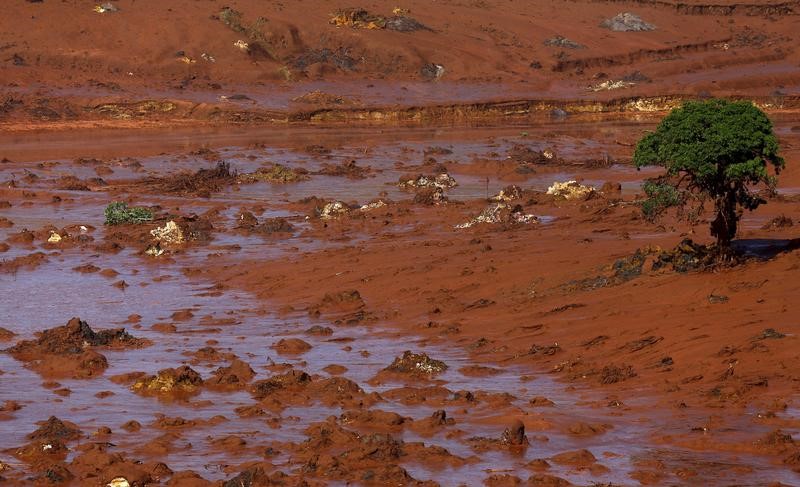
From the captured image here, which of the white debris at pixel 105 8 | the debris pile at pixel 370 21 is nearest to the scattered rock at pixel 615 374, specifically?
the white debris at pixel 105 8

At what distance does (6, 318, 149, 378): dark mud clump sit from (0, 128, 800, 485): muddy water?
0.17m

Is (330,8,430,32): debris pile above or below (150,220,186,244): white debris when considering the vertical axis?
above

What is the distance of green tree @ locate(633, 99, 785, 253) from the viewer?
12.0m

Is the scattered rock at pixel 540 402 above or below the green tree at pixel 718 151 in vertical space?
below

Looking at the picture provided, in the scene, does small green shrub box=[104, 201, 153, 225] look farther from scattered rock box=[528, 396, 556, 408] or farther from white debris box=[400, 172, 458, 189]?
scattered rock box=[528, 396, 556, 408]

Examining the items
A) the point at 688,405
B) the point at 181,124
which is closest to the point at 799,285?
the point at 688,405

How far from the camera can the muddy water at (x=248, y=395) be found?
828 centimetres

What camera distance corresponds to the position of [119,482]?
26.0 feet

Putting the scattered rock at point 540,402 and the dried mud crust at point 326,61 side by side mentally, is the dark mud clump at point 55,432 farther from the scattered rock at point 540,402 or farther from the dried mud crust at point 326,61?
the dried mud crust at point 326,61

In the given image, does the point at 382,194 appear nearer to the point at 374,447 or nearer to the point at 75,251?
the point at 75,251

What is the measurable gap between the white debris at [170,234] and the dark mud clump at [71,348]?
5.77m

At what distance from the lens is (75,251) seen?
61.1ft

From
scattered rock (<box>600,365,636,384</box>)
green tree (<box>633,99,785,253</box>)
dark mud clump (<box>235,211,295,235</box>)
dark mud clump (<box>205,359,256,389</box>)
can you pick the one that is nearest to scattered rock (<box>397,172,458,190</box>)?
dark mud clump (<box>235,211,295,235</box>)

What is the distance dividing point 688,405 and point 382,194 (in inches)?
578
